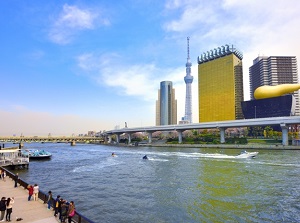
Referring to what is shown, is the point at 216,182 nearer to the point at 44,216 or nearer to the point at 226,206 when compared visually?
the point at 226,206

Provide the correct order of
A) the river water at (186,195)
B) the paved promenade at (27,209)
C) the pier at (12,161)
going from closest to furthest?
the paved promenade at (27,209), the river water at (186,195), the pier at (12,161)

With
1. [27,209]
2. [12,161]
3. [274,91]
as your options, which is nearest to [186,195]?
[27,209]

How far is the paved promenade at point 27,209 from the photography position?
55.9 feet

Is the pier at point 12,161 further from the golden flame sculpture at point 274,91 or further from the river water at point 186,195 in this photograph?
the golden flame sculpture at point 274,91

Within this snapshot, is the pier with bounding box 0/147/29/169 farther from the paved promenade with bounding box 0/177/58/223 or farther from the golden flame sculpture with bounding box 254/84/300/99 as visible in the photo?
the golden flame sculpture with bounding box 254/84/300/99

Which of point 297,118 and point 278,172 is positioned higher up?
point 297,118

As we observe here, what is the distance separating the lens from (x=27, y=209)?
19.3 metres

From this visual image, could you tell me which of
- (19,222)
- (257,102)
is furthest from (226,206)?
(257,102)

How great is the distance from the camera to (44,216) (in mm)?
17703

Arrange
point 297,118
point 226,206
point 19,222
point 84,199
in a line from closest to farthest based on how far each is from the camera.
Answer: point 19,222
point 226,206
point 84,199
point 297,118

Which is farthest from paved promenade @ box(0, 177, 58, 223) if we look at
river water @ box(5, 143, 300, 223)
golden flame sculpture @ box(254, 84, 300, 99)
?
golden flame sculpture @ box(254, 84, 300, 99)

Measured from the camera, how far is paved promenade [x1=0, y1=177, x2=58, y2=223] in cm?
1703

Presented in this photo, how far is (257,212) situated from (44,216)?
18.8m

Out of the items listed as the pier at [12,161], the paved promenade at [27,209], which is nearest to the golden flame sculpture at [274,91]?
the pier at [12,161]
